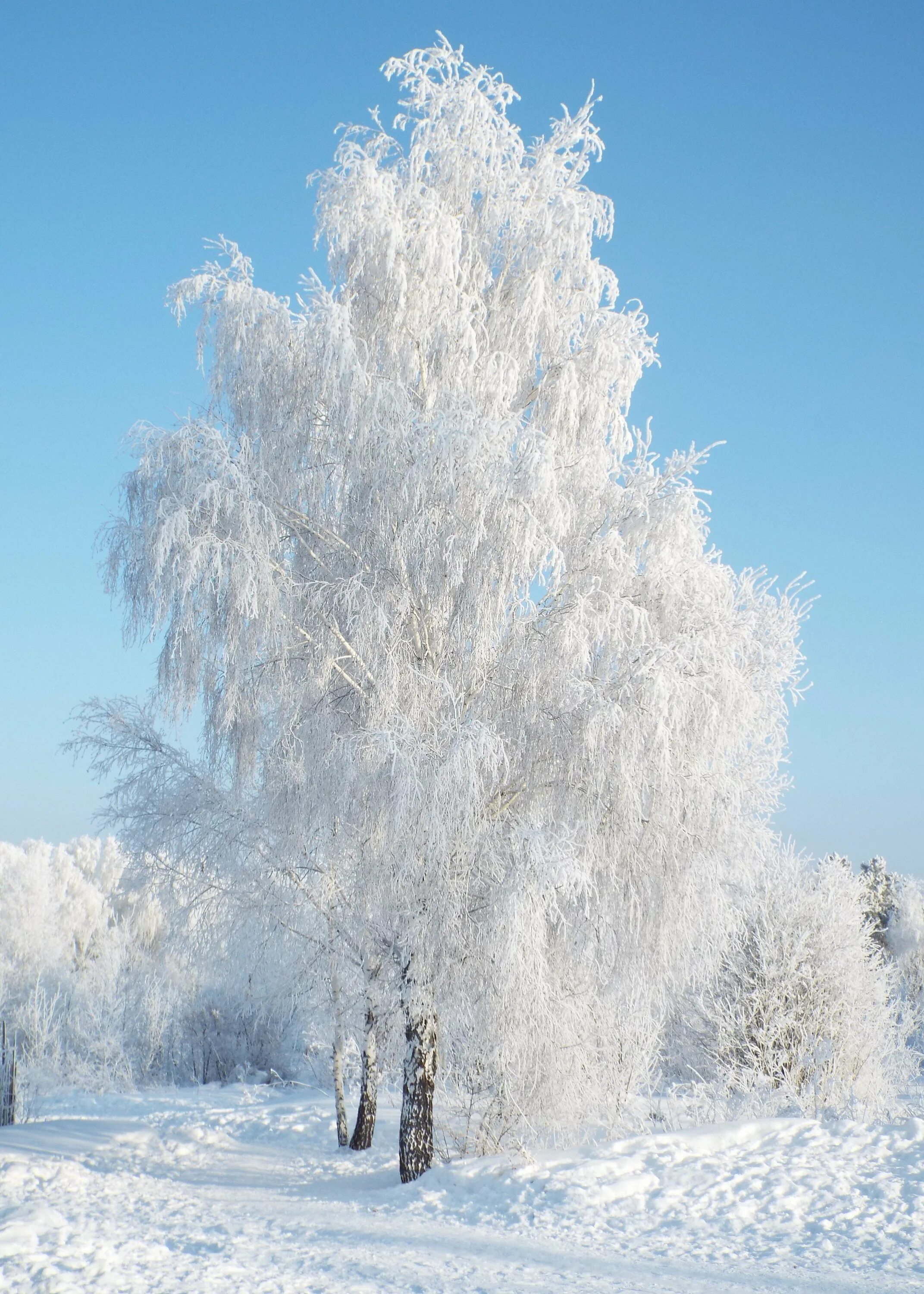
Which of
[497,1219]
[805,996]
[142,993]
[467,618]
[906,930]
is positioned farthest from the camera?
[906,930]

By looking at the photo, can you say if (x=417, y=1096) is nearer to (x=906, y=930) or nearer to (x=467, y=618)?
(x=467, y=618)

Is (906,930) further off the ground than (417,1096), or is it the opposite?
(906,930)

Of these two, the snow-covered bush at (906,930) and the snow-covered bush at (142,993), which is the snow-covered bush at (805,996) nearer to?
the snow-covered bush at (142,993)

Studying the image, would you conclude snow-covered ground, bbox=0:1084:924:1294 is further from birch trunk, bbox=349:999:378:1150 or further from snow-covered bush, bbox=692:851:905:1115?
snow-covered bush, bbox=692:851:905:1115

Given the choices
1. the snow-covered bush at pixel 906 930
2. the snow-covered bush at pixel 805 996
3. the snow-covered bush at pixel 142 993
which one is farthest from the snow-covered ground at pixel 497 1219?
the snow-covered bush at pixel 906 930

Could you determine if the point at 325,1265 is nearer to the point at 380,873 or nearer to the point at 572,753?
the point at 380,873

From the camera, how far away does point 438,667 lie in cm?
786

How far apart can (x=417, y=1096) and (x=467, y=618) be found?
3898 mm

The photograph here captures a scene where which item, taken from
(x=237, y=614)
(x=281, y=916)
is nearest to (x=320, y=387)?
(x=237, y=614)

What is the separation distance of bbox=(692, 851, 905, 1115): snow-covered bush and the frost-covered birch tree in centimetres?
456

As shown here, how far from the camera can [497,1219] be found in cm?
641

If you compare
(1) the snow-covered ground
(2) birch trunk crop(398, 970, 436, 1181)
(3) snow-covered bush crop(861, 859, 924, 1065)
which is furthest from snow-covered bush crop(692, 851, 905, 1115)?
(3) snow-covered bush crop(861, 859, 924, 1065)

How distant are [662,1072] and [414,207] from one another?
41.4 ft

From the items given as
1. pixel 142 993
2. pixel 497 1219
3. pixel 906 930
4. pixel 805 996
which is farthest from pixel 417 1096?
pixel 906 930
